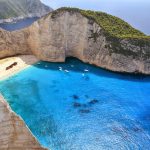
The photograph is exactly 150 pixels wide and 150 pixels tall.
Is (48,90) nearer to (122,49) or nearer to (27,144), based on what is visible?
(122,49)

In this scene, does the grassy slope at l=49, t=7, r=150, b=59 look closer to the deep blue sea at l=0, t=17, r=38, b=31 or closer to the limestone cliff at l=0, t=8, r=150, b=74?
the limestone cliff at l=0, t=8, r=150, b=74

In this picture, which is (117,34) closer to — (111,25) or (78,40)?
(111,25)

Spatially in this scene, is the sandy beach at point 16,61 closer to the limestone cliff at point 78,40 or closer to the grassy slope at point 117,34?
the limestone cliff at point 78,40

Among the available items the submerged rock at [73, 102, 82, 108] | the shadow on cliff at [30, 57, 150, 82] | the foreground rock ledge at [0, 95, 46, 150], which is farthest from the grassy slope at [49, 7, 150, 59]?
the foreground rock ledge at [0, 95, 46, 150]

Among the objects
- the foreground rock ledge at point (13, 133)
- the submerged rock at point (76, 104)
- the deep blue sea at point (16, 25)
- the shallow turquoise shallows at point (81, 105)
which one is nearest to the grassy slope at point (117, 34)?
the shallow turquoise shallows at point (81, 105)

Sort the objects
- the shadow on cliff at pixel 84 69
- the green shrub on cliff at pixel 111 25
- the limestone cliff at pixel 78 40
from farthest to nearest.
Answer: the green shrub on cliff at pixel 111 25, the limestone cliff at pixel 78 40, the shadow on cliff at pixel 84 69

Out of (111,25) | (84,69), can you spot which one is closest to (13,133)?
(84,69)
